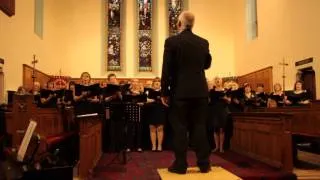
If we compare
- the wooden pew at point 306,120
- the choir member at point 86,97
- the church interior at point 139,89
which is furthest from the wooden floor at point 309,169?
the choir member at point 86,97

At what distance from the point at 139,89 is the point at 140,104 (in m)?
0.48

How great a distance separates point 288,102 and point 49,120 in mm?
4700

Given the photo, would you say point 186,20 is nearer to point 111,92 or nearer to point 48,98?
point 111,92

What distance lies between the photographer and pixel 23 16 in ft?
34.6

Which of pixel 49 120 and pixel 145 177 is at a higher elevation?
pixel 49 120

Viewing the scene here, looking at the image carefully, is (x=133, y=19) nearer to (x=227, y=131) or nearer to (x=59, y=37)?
(x=59, y=37)

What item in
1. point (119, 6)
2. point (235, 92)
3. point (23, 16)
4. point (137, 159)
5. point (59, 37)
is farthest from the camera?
point (119, 6)

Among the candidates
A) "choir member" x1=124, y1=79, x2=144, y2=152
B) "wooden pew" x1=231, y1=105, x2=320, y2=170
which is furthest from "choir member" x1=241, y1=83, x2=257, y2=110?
"choir member" x1=124, y1=79, x2=144, y2=152

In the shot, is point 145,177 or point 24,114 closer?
point 24,114

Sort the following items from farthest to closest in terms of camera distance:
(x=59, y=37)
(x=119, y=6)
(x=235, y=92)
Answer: (x=119, y=6)
(x=59, y=37)
(x=235, y=92)

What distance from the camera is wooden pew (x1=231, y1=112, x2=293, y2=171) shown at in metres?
5.28

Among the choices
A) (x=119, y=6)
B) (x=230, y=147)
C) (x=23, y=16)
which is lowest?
(x=230, y=147)

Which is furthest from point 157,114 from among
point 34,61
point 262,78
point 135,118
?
point 262,78

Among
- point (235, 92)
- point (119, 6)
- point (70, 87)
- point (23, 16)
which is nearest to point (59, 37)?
point (119, 6)
